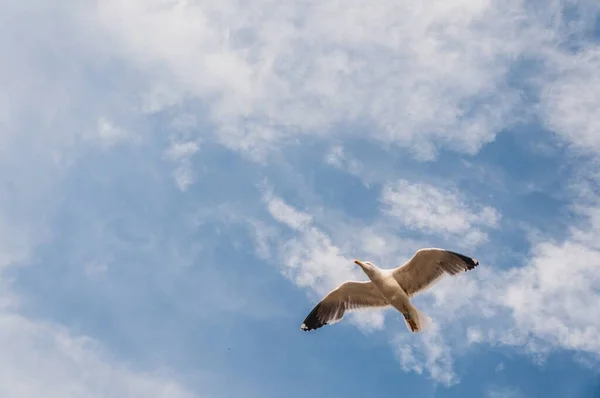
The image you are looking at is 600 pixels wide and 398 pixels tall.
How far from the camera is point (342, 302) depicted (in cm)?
1797

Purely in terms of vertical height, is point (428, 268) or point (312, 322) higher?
point (428, 268)

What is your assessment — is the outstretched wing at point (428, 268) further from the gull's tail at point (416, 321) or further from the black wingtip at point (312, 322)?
the black wingtip at point (312, 322)

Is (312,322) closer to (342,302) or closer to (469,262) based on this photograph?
(342,302)

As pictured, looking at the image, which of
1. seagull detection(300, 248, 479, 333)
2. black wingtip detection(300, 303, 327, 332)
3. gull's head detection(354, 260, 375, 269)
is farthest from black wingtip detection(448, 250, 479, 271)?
black wingtip detection(300, 303, 327, 332)

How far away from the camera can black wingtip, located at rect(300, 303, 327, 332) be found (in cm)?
1805

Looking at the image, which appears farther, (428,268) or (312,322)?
(312,322)

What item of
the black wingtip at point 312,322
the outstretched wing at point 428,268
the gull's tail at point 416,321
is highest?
the outstretched wing at point 428,268

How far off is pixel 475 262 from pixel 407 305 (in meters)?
2.10

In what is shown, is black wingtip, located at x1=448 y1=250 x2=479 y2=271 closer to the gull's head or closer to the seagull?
the seagull

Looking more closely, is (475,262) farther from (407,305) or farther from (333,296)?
(333,296)

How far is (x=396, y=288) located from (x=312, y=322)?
2.86m

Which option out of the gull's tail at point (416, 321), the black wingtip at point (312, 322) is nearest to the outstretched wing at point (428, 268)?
the gull's tail at point (416, 321)

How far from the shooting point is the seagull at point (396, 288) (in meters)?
16.4

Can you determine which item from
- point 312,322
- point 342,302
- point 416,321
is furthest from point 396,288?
point 312,322
